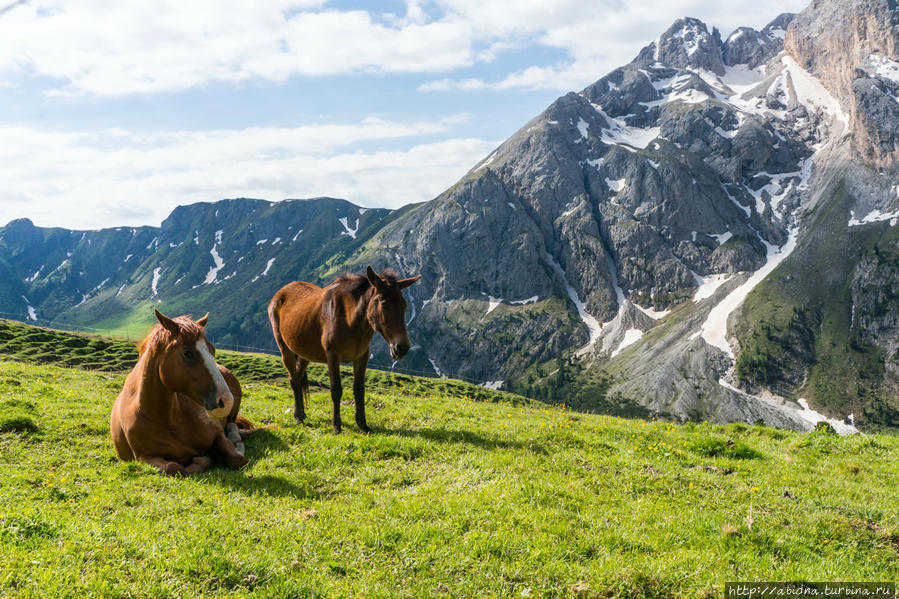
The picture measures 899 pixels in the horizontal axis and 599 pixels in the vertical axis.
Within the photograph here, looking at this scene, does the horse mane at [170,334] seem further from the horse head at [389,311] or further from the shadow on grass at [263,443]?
the horse head at [389,311]

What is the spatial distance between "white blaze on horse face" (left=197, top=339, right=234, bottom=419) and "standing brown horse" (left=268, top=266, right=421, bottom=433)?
4.16 metres

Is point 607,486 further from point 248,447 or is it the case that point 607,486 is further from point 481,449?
point 248,447

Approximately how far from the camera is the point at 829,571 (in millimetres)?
7199

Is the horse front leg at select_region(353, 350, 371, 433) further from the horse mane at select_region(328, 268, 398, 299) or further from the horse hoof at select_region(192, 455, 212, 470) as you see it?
the horse hoof at select_region(192, 455, 212, 470)

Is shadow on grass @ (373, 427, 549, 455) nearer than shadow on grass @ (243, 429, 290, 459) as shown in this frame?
No

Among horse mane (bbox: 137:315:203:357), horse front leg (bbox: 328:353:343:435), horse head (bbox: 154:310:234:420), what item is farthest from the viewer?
horse front leg (bbox: 328:353:343:435)

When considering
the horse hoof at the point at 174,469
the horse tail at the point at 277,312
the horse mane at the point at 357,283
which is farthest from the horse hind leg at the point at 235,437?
the horse tail at the point at 277,312

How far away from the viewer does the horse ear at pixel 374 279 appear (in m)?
13.0

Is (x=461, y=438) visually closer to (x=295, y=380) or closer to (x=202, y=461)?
(x=295, y=380)

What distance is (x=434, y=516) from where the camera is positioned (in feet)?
27.9

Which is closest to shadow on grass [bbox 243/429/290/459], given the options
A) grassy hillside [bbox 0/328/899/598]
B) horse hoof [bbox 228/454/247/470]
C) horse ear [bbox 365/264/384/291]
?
grassy hillside [bbox 0/328/899/598]

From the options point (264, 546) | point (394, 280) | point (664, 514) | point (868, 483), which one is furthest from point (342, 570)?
point (868, 483)

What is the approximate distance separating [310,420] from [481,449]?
6.12 metres

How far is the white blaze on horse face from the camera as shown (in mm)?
9641
